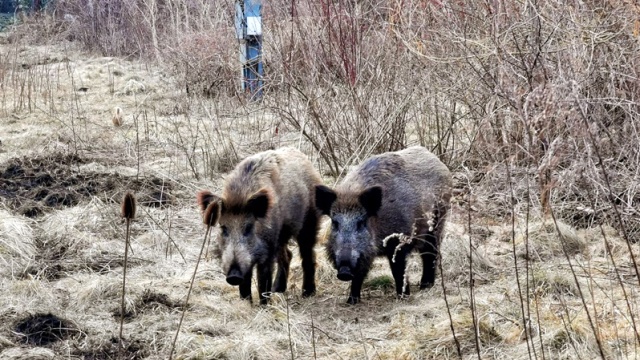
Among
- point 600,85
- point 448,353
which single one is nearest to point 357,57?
point 600,85

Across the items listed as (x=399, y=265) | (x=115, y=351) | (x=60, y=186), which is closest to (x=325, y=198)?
(x=399, y=265)

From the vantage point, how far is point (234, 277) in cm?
592

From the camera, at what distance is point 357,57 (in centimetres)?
897

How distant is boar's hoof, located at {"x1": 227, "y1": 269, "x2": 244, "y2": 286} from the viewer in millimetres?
5906

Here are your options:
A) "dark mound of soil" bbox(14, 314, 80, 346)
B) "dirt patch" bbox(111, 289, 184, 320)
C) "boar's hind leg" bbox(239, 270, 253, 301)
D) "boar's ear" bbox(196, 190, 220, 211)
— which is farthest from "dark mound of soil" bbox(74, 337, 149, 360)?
"boar's ear" bbox(196, 190, 220, 211)

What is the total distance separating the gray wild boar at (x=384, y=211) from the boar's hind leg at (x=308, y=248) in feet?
1.47

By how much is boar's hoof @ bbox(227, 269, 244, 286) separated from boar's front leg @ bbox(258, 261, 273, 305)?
1.01 ft

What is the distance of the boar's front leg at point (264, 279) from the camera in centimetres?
627

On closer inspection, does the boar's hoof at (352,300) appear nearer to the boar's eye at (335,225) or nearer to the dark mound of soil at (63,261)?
the boar's eye at (335,225)

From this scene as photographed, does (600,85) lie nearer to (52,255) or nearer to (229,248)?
(229,248)

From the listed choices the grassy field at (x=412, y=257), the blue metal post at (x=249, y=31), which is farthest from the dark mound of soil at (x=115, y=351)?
the blue metal post at (x=249, y=31)

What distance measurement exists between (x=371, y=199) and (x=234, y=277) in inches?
42.0

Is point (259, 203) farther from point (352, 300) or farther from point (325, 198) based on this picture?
point (352, 300)

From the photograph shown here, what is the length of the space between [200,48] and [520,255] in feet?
24.8
